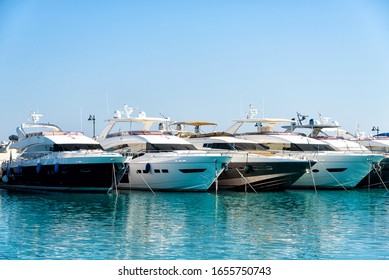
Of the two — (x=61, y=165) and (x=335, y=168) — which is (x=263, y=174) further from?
(x=61, y=165)

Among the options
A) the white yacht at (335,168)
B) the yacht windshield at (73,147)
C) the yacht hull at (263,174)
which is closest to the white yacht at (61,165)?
the yacht windshield at (73,147)

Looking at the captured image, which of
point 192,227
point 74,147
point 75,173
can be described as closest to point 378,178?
point 74,147

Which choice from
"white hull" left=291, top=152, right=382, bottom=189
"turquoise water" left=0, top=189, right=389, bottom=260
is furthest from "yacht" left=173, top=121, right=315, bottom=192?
"turquoise water" left=0, top=189, right=389, bottom=260

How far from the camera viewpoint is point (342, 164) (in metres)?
35.5

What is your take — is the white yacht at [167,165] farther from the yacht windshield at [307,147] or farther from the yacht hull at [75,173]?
the yacht windshield at [307,147]

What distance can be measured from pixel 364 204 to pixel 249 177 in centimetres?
703

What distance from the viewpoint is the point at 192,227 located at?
20141mm

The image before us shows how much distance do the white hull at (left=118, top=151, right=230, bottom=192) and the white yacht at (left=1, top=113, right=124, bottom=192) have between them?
1.80 m

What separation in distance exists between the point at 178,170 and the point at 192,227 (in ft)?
38.8

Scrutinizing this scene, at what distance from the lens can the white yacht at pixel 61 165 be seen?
3102 centimetres

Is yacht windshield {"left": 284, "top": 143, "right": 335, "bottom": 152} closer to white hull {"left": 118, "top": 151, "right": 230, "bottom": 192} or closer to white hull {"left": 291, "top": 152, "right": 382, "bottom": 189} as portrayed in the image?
white hull {"left": 291, "top": 152, "right": 382, "bottom": 189}

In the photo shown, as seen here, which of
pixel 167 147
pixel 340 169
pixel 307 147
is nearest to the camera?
pixel 167 147
